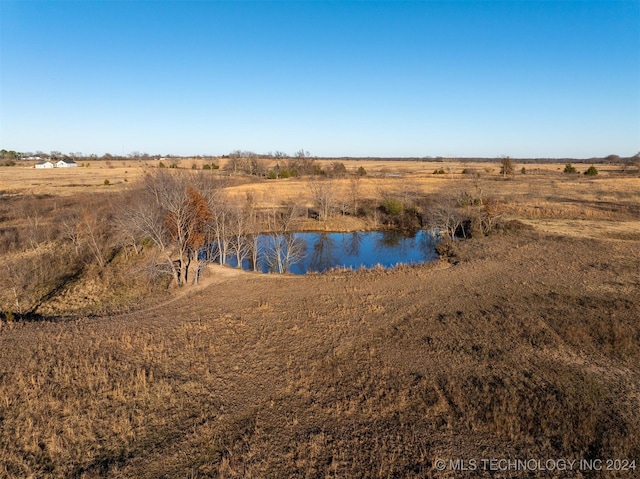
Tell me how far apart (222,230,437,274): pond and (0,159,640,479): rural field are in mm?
5652

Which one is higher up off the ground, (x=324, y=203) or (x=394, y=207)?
(x=324, y=203)

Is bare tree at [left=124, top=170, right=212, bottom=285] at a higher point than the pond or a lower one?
higher

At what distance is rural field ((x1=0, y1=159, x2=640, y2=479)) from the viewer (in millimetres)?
10227

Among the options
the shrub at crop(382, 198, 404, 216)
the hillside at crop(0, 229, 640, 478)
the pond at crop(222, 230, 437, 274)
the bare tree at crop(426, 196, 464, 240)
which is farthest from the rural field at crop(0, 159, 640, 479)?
the shrub at crop(382, 198, 404, 216)

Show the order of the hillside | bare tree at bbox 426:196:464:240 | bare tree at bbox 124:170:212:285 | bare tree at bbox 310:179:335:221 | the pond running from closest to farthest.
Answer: the hillside
bare tree at bbox 124:170:212:285
the pond
bare tree at bbox 426:196:464:240
bare tree at bbox 310:179:335:221

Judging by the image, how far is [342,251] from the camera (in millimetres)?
40781

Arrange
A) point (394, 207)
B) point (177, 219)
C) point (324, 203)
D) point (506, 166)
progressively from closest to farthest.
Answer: point (177, 219)
point (324, 203)
point (394, 207)
point (506, 166)

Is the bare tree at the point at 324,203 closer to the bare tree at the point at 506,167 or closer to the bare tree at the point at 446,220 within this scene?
Result: the bare tree at the point at 446,220

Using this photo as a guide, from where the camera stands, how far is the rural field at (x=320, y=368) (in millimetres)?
10227

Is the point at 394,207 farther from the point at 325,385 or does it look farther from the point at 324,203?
the point at 325,385

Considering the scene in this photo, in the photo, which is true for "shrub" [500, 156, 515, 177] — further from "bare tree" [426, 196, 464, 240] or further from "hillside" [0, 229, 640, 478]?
"hillside" [0, 229, 640, 478]

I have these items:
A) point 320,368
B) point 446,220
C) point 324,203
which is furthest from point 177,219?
point 446,220

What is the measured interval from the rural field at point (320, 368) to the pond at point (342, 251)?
5.65 m

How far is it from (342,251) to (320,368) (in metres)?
26.5
